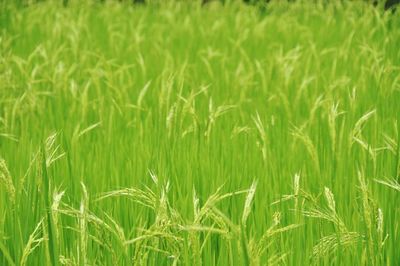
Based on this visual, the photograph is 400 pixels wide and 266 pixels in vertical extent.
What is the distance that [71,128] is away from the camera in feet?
8.12

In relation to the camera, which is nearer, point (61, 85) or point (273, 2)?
point (61, 85)

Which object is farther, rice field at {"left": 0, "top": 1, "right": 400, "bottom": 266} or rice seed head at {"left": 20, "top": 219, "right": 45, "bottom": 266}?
rice field at {"left": 0, "top": 1, "right": 400, "bottom": 266}

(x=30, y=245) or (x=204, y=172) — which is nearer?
(x=30, y=245)

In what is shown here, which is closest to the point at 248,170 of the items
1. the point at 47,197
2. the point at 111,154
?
the point at 111,154

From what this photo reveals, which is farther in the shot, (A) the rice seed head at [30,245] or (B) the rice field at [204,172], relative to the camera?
(B) the rice field at [204,172]

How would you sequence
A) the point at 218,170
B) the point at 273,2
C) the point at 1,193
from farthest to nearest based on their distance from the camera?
the point at 273,2 → the point at 218,170 → the point at 1,193

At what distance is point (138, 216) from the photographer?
158 cm

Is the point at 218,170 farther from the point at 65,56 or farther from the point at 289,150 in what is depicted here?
the point at 65,56

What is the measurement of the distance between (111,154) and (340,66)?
195 centimetres

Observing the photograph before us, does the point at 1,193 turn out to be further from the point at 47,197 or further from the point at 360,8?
the point at 360,8

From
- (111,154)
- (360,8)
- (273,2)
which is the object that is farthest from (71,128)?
(273,2)

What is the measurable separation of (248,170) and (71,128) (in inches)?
32.2

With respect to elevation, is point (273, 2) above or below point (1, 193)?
above

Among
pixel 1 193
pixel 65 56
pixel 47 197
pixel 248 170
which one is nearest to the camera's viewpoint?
pixel 47 197
